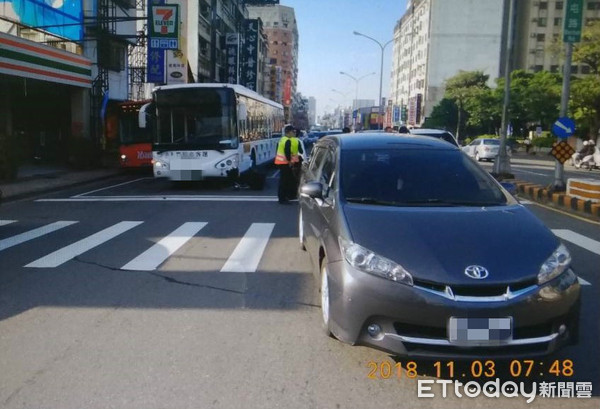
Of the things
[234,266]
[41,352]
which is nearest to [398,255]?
[41,352]

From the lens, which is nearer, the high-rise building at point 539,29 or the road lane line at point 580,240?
the road lane line at point 580,240

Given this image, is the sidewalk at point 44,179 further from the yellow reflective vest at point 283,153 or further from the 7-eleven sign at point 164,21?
the yellow reflective vest at point 283,153

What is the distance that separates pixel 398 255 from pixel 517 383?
3.87 feet

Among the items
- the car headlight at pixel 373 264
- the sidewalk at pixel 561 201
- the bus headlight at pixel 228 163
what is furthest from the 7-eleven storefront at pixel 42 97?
the car headlight at pixel 373 264

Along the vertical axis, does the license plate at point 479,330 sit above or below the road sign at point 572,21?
below

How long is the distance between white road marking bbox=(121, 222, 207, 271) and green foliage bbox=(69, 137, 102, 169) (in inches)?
564

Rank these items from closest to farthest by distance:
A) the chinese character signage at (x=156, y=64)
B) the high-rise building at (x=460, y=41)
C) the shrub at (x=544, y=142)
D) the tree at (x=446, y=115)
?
the chinese character signage at (x=156, y=64) → the shrub at (x=544, y=142) → the tree at (x=446, y=115) → the high-rise building at (x=460, y=41)

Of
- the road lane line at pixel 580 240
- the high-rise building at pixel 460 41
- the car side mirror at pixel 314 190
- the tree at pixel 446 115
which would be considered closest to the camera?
the car side mirror at pixel 314 190

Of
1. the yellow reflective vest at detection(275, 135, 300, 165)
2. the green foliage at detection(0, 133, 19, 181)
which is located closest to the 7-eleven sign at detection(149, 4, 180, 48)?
the green foliage at detection(0, 133, 19, 181)

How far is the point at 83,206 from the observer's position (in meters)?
13.1

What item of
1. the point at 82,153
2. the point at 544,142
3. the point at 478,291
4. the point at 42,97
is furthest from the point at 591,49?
the point at 478,291

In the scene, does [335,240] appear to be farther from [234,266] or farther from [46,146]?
[46,146]

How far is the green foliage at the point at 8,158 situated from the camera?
16891 millimetres

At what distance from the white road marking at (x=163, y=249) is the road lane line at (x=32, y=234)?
6.94 ft
